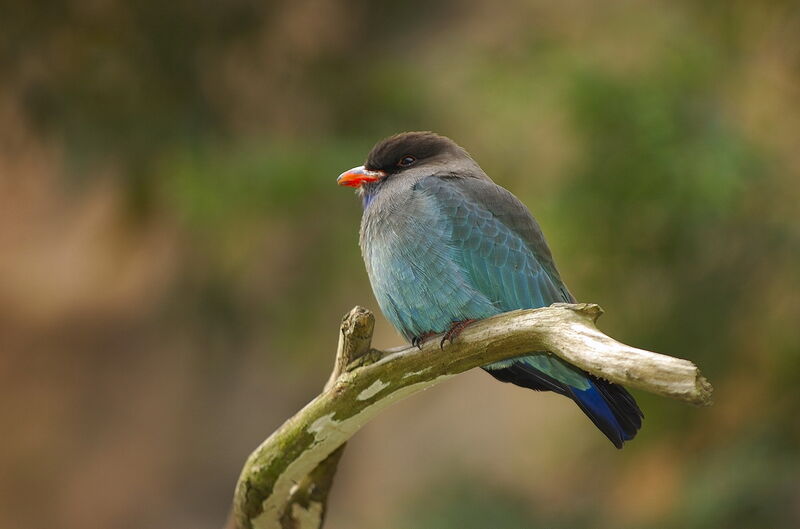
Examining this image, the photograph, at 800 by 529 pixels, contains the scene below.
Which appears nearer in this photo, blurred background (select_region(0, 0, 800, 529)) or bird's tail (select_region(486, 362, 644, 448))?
bird's tail (select_region(486, 362, 644, 448))

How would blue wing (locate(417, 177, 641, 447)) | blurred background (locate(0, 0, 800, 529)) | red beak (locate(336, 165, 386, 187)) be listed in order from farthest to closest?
blurred background (locate(0, 0, 800, 529)) < red beak (locate(336, 165, 386, 187)) < blue wing (locate(417, 177, 641, 447))

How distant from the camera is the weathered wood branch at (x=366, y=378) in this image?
7.26 feet

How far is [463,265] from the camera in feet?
10.3

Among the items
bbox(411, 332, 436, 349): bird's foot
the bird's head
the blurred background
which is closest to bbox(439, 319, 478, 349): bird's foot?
bbox(411, 332, 436, 349): bird's foot

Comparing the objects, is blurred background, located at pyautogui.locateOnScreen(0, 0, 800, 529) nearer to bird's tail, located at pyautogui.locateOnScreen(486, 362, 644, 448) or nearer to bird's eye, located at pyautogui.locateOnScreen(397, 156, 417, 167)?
bird's eye, located at pyautogui.locateOnScreen(397, 156, 417, 167)

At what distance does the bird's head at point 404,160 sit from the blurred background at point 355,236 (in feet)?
7.30

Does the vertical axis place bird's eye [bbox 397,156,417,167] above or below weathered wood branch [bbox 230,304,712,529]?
above

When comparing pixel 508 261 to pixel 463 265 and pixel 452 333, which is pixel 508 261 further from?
pixel 452 333

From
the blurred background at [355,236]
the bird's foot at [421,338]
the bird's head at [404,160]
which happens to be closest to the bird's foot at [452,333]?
the bird's foot at [421,338]

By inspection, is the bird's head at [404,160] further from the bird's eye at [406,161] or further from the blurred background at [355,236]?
the blurred background at [355,236]

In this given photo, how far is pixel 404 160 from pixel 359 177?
182 millimetres

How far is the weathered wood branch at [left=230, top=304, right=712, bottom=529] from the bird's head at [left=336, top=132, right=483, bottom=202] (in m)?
0.77

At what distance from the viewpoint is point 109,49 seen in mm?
6453

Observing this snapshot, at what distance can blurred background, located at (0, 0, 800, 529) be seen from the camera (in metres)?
5.71
